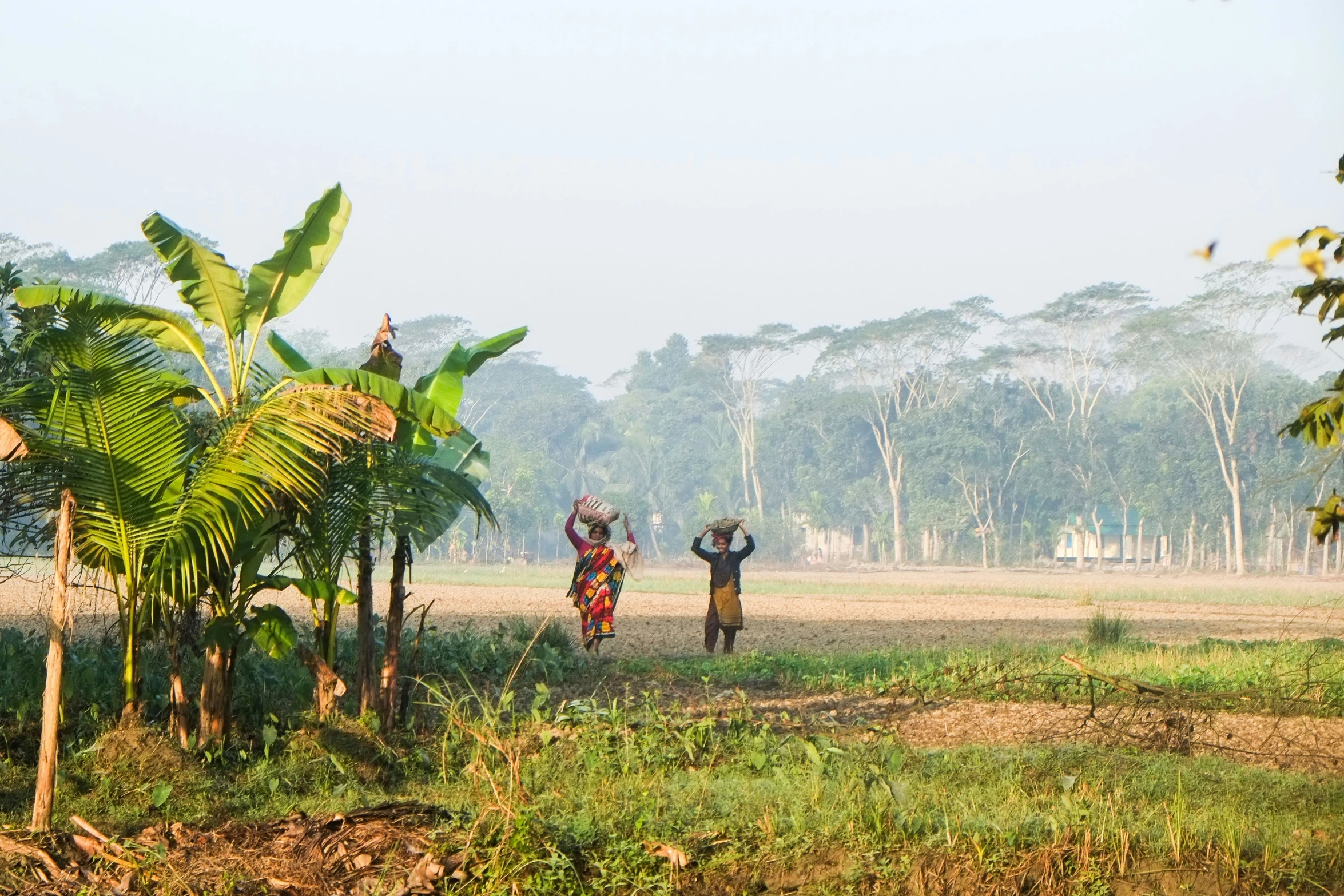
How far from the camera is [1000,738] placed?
905 cm

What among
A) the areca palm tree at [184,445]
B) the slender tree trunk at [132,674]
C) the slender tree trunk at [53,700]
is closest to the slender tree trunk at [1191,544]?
the areca palm tree at [184,445]

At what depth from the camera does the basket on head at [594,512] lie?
45.3 feet

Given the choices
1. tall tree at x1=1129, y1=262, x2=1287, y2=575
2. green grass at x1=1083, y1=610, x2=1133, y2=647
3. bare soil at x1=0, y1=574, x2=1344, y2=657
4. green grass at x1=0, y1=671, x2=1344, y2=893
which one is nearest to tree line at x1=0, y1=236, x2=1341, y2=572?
tall tree at x1=1129, y1=262, x2=1287, y2=575

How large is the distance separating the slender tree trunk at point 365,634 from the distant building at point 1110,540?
55.5m

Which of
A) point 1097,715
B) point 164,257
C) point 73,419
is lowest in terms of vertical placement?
point 1097,715

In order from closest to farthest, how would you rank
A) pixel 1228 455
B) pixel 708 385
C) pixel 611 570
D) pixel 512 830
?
1. pixel 512 830
2. pixel 611 570
3. pixel 1228 455
4. pixel 708 385

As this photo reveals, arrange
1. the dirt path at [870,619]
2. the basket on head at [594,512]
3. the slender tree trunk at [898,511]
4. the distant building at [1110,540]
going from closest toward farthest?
the basket on head at [594,512]
the dirt path at [870,619]
the slender tree trunk at [898,511]
the distant building at [1110,540]

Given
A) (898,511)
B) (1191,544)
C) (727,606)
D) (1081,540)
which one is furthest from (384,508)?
(1081,540)

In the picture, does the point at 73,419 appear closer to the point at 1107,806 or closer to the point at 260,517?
the point at 260,517

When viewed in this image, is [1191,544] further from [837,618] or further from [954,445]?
[837,618]

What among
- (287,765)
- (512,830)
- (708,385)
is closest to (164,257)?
(287,765)

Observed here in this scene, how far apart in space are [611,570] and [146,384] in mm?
7005

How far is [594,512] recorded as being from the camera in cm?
1394

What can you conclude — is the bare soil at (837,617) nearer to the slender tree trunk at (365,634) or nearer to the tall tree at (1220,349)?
the slender tree trunk at (365,634)
